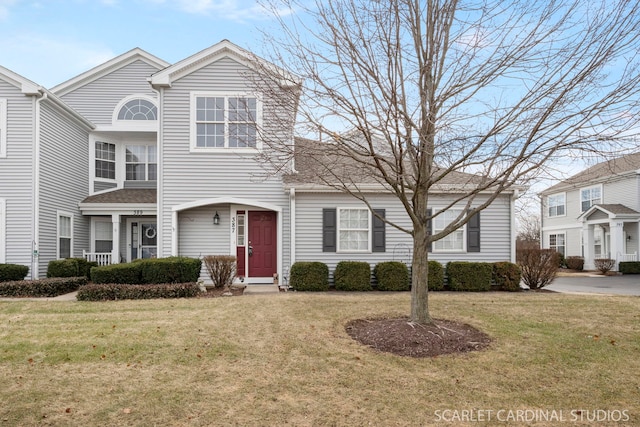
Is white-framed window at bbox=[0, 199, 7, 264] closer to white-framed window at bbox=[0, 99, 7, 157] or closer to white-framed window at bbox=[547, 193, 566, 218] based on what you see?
white-framed window at bbox=[0, 99, 7, 157]

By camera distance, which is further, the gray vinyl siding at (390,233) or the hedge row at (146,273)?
the gray vinyl siding at (390,233)

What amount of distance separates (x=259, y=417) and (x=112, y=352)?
2834 millimetres

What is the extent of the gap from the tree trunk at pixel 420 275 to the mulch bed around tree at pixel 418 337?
183mm

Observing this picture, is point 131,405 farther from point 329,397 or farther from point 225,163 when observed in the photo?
point 225,163

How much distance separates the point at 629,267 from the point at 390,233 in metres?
16.2

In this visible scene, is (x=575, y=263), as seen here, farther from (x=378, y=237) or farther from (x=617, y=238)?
(x=378, y=237)

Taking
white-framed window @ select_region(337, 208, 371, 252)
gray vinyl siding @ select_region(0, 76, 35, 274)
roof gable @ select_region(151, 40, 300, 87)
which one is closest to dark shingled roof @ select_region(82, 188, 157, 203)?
gray vinyl siding @ select_region(0, 76, 35, 274)

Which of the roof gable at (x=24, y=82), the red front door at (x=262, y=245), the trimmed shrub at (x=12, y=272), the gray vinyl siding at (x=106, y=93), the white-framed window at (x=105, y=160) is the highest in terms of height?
the gray vinyl siding at (x=106, y=93)

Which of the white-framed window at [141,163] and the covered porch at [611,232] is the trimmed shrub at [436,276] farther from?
the covered porch at [611,232]

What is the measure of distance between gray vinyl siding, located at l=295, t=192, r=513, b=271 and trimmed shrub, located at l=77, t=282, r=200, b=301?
3386mm

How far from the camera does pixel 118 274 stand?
10.5m

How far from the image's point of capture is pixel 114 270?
1054 centimetres

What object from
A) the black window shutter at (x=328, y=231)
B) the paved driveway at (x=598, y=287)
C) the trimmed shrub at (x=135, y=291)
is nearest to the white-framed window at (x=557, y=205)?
the paved driveway at (x=598, y=287)

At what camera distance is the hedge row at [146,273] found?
10.5m
